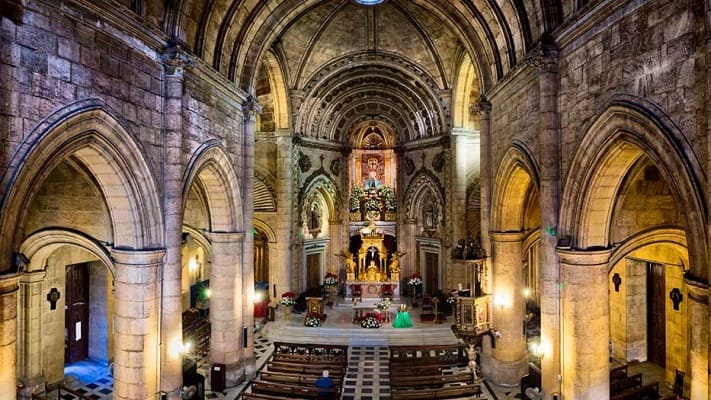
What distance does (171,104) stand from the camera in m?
9.22

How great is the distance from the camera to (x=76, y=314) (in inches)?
569

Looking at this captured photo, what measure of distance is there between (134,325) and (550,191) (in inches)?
362

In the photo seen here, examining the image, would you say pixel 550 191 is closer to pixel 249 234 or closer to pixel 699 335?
pixel 699 335

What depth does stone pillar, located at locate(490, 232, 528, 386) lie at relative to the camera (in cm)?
1300

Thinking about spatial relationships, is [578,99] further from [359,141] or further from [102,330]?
[359,141]

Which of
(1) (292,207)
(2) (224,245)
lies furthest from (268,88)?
(2) (224,245)

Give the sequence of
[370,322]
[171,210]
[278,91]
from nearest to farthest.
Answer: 1. [171,210]
2. [370,322]
3. [278,91]

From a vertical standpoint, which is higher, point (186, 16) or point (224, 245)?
point (186, 16)

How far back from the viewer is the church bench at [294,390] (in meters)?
10.8

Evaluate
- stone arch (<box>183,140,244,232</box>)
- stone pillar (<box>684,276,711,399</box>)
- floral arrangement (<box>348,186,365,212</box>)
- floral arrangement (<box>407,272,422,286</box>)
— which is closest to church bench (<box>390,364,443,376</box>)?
stone arch (<box>183,140,244,232</box>)

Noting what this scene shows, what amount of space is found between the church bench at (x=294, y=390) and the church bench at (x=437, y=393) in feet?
5.35

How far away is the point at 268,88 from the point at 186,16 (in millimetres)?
12151

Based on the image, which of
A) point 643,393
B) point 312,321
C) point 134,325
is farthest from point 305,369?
point 643,393

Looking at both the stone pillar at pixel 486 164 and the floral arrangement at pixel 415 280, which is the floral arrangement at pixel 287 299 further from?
the stone pillar at pixel 486 164
